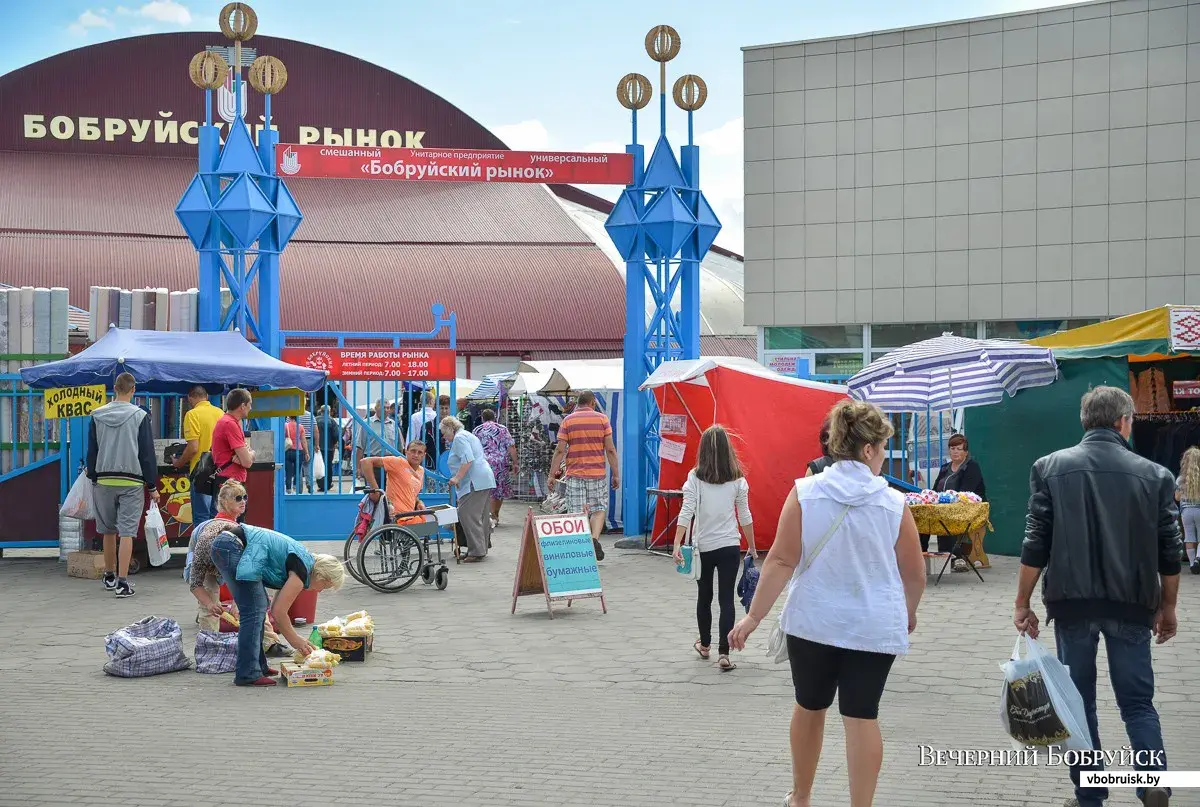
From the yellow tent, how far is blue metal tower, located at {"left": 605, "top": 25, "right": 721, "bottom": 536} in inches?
181

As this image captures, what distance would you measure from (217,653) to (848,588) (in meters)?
5.30

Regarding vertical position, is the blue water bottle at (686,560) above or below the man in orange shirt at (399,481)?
below

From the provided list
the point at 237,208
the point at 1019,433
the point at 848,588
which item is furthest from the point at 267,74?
the point at 848,588

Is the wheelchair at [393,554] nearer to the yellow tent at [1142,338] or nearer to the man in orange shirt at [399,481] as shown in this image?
the man in orange shirt at [399,481]

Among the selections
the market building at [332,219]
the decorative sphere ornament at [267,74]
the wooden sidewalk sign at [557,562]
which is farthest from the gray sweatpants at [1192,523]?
the market building at [332,219]

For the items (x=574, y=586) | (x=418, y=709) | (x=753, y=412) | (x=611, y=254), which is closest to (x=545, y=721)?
(x=418, y=709)

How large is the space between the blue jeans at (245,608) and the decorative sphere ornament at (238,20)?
982cm

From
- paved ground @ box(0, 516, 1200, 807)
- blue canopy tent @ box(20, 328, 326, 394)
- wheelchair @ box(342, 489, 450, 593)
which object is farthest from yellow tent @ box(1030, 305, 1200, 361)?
blue canopy tent @ box(20, 328, 326, 394)

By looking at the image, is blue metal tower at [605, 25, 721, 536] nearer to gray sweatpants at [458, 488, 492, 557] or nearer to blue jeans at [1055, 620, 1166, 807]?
gray sweatpants at [458, 488, 492, 557]

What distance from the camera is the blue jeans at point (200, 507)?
13398 mm

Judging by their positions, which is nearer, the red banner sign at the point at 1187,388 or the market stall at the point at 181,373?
the market stall at the point at 181,373

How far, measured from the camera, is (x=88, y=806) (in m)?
5.86

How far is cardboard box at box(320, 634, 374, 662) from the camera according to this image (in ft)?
30.7

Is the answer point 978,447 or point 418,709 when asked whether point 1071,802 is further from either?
point 978,447
